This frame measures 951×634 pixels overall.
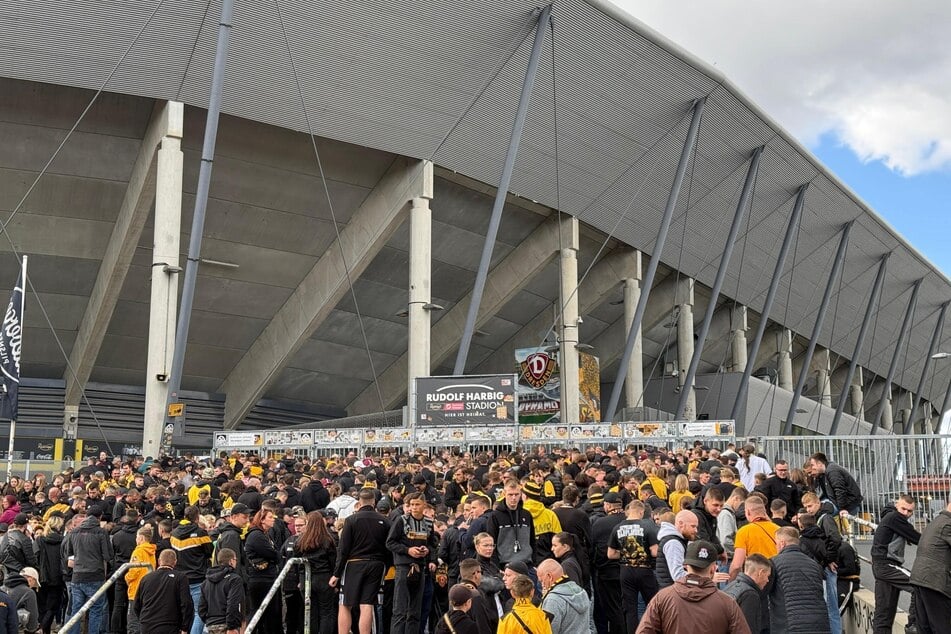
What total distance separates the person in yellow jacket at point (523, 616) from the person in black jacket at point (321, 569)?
3.82 meters

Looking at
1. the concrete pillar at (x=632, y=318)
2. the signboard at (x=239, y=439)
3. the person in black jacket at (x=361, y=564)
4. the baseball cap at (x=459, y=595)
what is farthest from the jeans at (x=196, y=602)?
the concrete pillar at (x=632, y=318)

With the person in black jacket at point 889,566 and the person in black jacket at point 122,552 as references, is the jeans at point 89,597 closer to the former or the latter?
the person in black jacket at point 122,552

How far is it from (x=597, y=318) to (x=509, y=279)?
992cm

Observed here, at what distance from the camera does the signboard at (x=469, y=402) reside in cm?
2280

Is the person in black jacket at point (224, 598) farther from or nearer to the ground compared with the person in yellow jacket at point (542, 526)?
nearer to the ground

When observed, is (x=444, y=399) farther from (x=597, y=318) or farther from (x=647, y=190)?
(x=597, y=318)

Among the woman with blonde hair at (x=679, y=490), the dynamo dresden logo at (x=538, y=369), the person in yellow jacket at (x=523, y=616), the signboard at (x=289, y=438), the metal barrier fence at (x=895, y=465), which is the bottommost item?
the person in yellow jacket at (x=523, y=616)

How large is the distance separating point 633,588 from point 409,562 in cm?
211

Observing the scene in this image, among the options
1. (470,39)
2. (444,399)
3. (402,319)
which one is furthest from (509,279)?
(444,399)

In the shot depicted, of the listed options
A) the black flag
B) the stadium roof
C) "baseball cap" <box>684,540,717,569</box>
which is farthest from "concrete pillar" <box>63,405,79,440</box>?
"baseball cap" <box>684,540,717,569</box>

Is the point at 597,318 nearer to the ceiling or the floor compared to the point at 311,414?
nearer to the ceiling

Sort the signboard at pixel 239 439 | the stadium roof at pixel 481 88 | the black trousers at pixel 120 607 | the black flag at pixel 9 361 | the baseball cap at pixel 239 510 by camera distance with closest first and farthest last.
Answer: the baseball cap at pixel 239 510
the black trousers at pixel 120 607
the black flag at pixel 9 361
the signboard at pixel 239 439
the stadium roof at pixel 481 88

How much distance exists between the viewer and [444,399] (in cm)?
2312

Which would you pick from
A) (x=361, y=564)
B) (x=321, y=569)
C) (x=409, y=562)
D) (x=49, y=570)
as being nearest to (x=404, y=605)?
(x=409, y=562)
